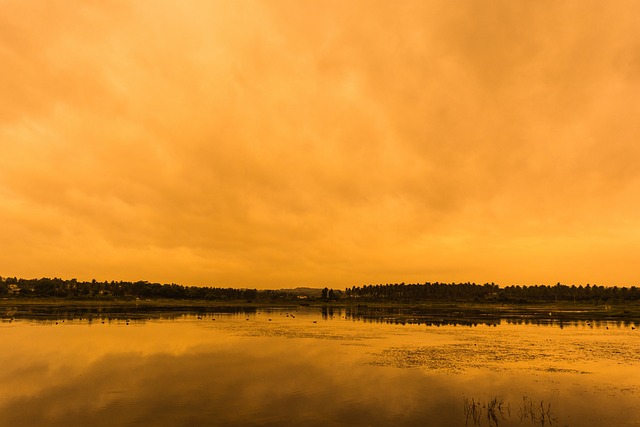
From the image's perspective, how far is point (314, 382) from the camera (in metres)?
34.1

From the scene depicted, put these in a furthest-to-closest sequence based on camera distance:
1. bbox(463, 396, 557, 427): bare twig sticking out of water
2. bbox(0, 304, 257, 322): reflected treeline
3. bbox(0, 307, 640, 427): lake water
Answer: bbox(0, 304, 257, 322): reflected treeline → bbox(0, 307, 640, 427): lake water → bbox(463, 396, 557, 427): bare twig sticking out of water

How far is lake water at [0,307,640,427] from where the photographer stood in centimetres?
2512

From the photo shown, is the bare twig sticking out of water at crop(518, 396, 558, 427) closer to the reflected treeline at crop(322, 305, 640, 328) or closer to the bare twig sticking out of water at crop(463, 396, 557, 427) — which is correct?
the bare twig sticking out of water at crop(463, 396, 557, 427)

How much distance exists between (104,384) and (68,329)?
43880mm

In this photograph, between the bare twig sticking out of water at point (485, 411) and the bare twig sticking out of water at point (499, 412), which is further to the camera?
the bare twig sticking out of water at point (485, 411)

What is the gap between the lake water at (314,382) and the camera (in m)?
25.1

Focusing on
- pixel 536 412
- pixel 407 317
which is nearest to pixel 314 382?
pixel 536 412

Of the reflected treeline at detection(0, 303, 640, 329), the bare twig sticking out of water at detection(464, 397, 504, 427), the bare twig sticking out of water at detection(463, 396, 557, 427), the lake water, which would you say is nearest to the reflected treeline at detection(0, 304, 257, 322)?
the reflected treeline at detection(0, 303, 640, 329)

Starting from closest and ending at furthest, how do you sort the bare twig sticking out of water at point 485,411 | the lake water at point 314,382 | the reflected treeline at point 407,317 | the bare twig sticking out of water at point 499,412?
the bare twig sticking out of water at point 499,412 < the bare twig sticking out of water at point 485,411 < the lake water at point 314,382 < the reflected treeline at point 407,317

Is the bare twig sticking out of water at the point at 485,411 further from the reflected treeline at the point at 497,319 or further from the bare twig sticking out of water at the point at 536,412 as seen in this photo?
the reflected treeline at the point at 497,319

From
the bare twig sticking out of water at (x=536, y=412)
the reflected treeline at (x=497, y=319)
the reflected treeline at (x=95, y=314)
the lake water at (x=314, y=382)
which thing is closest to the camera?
the bare twig sticking out of water at (x=536, y=412)

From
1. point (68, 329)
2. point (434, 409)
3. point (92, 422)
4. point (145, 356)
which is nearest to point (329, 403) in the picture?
point (434, 409)

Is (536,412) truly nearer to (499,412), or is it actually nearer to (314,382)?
(499,412)

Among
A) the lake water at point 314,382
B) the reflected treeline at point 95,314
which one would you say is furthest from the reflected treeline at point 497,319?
the reflected treeline at point 95,314
